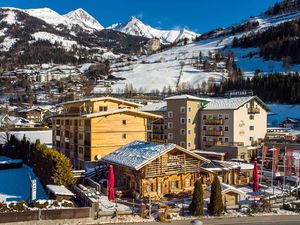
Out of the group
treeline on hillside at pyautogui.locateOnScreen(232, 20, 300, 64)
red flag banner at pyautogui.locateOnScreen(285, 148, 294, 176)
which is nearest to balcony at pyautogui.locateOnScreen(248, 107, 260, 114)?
red flag banner at pyautogui.locateOnScreen(285, 148, 294, 176)

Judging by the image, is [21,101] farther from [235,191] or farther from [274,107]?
[235,191]

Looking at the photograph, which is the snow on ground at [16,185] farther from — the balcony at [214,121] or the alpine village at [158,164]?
the balcony at [214,121]

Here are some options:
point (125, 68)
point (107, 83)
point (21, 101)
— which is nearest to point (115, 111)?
point (21, 101)

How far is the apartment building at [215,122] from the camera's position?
46.3 m

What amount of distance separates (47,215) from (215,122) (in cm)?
3000

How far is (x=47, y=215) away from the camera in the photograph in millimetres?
20500

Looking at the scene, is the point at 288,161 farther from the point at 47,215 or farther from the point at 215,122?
the point at 47,215

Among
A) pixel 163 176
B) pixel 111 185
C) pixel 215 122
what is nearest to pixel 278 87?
pixel 215 122

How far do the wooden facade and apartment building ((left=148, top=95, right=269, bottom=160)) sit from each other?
1698 centimetres

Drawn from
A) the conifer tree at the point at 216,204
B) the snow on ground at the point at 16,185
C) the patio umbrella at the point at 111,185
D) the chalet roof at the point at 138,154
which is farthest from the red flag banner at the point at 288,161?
the snow on ground at the point at 16,185

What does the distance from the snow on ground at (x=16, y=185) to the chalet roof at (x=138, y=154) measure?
19.0 ft

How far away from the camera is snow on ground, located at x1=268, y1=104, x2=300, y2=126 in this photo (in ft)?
240

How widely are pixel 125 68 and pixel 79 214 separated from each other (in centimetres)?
17054

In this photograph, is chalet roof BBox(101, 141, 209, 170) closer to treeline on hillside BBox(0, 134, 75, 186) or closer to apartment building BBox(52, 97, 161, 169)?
treeline on hillside BBox(0, 134, 75, 186)
